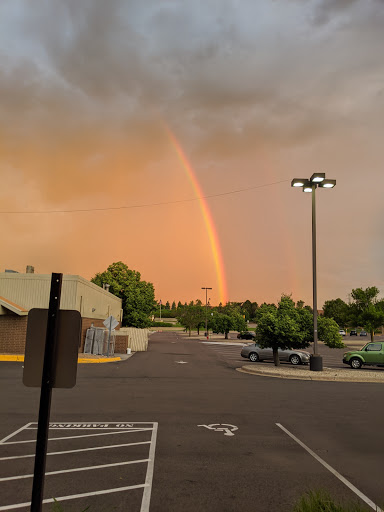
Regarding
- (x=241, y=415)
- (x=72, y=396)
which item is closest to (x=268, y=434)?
(x=241, y=415)

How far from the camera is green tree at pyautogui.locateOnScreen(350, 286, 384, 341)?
50.5 m

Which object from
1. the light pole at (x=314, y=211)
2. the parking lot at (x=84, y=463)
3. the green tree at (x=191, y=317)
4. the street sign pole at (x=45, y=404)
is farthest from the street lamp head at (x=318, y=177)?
the green tree at (x=191, y=317)

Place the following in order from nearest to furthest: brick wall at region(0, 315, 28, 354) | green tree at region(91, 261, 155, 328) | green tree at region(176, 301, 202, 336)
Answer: brick wall at region(0, 315, 28, 354)
green tree at region(91, 261, 155, 328)
green tree at region(176, 301, 202, 336)

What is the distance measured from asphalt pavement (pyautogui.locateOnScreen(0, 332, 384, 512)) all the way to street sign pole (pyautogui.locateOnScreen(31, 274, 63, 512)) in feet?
6.93

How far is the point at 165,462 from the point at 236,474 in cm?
128

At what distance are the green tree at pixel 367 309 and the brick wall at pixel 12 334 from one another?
130ft

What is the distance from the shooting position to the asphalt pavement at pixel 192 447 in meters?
5.91

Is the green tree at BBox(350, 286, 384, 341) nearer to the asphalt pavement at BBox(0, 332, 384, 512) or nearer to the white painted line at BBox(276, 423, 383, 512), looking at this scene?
the asphalt pavement at BBox(0, 332, 384, 512)

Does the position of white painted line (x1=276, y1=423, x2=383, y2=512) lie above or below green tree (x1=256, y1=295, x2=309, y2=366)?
below

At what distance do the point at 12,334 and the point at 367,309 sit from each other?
40521 mm

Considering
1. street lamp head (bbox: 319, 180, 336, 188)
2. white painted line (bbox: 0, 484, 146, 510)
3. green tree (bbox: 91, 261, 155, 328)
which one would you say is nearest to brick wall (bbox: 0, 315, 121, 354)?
street lamp head (bbox: 319, 180, 336, 188)

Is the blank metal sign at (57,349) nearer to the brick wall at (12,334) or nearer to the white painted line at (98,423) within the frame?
the white painted line at (98,423)

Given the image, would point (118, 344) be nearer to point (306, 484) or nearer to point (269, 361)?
point (269, 361)

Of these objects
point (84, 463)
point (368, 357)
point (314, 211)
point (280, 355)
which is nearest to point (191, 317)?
point (280, 355)
